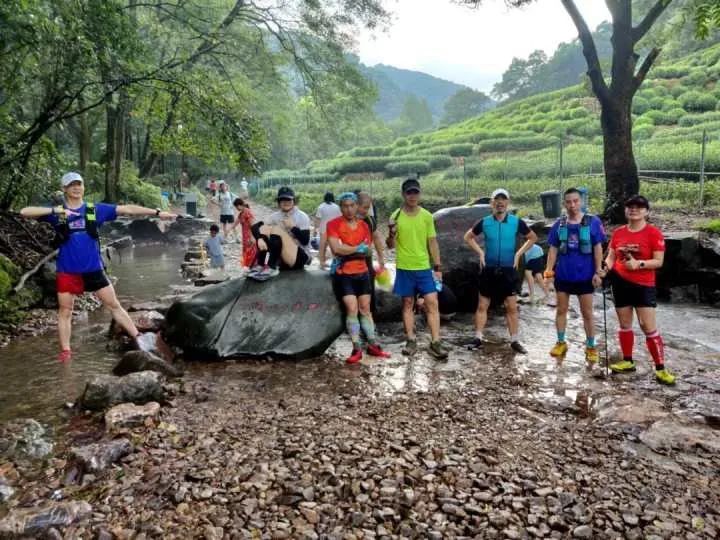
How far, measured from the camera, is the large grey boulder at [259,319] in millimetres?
5668

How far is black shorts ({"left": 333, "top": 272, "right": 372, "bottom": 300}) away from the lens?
5734 mm

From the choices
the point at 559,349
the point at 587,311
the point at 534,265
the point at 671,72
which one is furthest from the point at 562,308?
the point at 671,72

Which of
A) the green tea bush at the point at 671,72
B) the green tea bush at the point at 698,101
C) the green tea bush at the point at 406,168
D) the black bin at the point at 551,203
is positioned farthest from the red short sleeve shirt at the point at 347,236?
the green tea bush at the point at 671,72

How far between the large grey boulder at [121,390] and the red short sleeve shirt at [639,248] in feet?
14.5

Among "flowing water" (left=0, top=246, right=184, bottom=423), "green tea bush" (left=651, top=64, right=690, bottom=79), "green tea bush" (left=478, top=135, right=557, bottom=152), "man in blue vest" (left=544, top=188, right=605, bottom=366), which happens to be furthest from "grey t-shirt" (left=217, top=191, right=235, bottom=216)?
"green tea bush" (left=651, top=64, right=690, bottom=79)

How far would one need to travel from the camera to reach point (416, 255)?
18.9 feet

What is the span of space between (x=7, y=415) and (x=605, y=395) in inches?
199

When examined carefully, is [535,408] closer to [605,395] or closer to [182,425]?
[605,395]

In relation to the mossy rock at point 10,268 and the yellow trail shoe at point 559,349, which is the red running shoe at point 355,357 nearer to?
the yellow trail shoe at point 559,349

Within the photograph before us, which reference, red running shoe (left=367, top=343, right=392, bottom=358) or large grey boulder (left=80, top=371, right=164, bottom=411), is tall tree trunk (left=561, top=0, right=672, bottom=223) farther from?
large grey boulder (left=80, top=371, right=164, bottom=411)

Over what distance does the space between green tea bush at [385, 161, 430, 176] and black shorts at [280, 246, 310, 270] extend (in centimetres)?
2783

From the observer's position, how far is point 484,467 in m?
3.36

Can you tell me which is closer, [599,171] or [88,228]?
[88,228]

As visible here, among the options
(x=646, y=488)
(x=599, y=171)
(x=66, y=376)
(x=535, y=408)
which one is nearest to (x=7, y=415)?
(x=66, y=376)
